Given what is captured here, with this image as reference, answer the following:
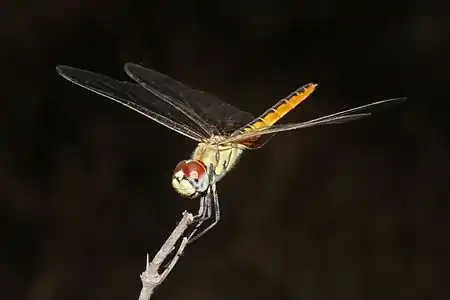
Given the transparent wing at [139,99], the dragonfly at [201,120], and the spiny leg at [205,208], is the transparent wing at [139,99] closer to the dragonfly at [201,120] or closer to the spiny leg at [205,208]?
the dragonfly at [201,120]

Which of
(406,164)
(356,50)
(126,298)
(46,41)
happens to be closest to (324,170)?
(406,164)

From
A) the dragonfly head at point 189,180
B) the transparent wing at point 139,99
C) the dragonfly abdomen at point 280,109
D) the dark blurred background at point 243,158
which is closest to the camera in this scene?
the dragonfly head at point 189,180

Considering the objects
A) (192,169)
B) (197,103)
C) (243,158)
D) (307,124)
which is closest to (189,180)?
(192,169)

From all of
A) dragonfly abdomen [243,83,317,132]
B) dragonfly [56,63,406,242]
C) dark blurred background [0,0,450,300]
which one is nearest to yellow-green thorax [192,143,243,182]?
dragonfly [56,63,406,242]

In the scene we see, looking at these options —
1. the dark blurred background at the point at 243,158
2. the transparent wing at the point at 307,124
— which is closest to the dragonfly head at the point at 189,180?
the transparent wing at the point at 307,124

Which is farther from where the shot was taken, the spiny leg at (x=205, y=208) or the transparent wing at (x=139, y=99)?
the transparent wing at (x=139, y=99)

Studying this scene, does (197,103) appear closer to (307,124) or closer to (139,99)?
(139,99)
